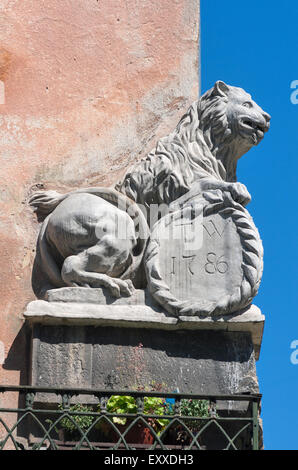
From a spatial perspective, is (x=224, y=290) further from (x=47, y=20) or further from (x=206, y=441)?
(x=47, y=20)

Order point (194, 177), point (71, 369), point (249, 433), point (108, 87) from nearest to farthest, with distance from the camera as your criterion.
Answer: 1. point (249, 433)
2. point (71, 369)
3. point (194, 177)
4. point (108, 87)

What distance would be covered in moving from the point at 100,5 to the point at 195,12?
0.67 metres

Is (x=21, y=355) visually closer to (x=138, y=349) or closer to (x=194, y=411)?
(x=138, y=349)

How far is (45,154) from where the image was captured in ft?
28.3

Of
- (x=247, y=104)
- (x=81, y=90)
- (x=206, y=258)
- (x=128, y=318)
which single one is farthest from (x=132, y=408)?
(x=81, y=90)

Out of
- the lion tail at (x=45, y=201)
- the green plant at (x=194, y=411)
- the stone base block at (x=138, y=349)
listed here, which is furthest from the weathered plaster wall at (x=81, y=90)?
the green plant at (x=194, y=411)

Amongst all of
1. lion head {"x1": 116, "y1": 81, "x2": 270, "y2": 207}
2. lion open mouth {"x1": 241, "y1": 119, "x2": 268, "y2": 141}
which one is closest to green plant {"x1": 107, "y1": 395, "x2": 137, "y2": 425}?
lion head {"x1": 116, "y1": 81, "x2": 270, "y2": 207}

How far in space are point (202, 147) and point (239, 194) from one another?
0.45m

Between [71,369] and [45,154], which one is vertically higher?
[45,154]

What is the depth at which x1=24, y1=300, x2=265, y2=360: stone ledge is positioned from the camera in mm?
7762

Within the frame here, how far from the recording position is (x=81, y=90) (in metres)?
8.87

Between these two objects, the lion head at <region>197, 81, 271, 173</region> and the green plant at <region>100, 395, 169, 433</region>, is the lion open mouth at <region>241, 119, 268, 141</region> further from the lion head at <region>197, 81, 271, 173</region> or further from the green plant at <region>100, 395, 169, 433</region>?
the green plant at <region>100, 395, 169, 433</region>

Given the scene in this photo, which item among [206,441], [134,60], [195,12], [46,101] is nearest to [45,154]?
[46,101]

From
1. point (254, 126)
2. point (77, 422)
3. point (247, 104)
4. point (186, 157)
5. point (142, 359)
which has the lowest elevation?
point (77, 422)
